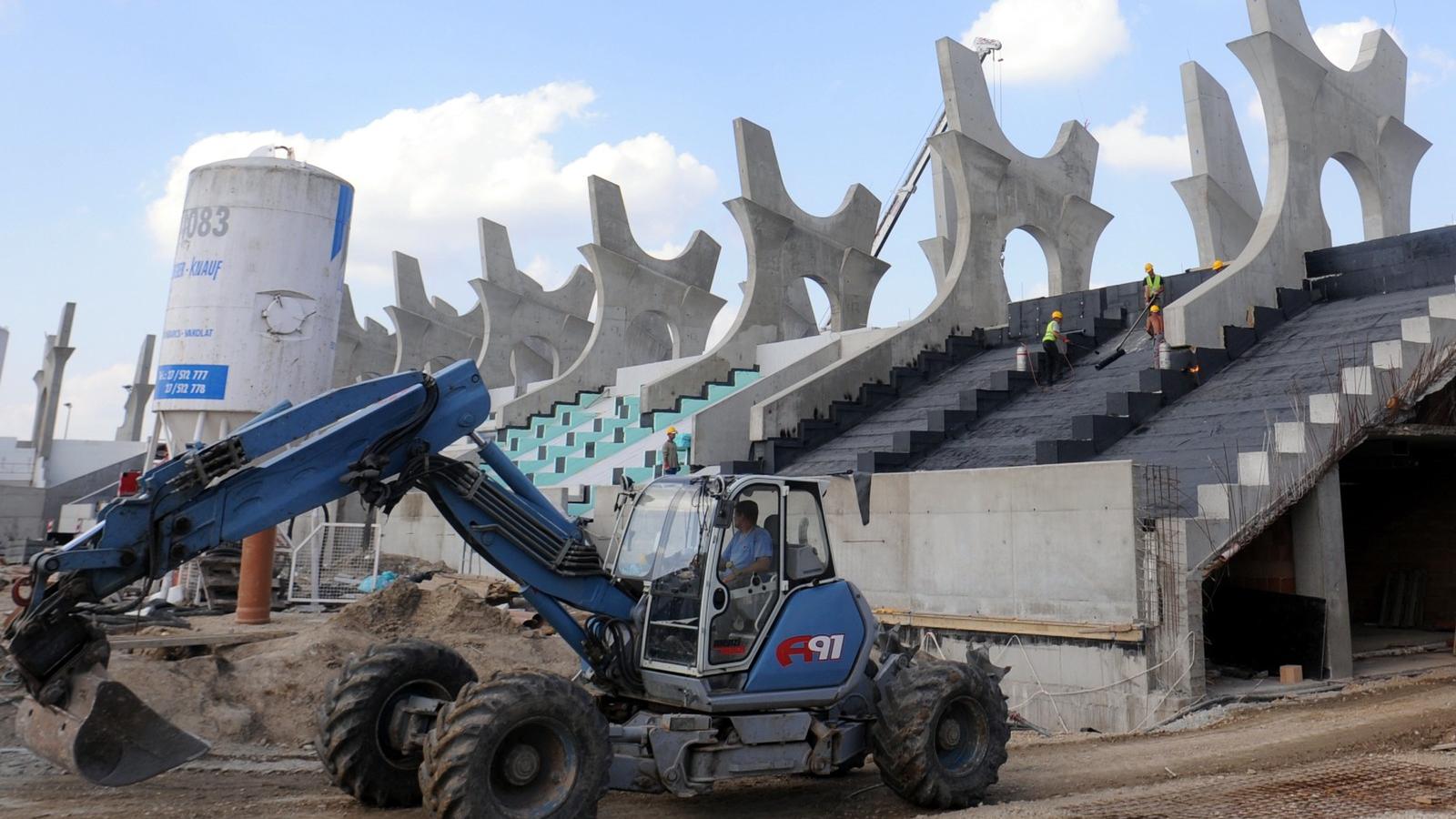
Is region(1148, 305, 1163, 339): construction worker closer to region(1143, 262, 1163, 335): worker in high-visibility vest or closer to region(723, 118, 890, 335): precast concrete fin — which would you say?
region(1143, 262, 1163, 335): worker in high-visibility vest

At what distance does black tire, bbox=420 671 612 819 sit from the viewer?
5.60 meters

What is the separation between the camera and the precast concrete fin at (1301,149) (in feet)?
60.6

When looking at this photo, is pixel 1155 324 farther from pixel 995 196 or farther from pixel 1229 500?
pixel 1229 500

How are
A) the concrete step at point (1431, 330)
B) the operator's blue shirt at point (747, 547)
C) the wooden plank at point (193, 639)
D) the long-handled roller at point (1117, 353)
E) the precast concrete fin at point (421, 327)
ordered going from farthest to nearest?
the precast concrete fin at point (421, 327) → the long-handled roller at point (1117, 353) → the concrete step at point (1431, 330) → the wooden plank at point (193, 639) → the operator's blue shirt at point (747, 547)

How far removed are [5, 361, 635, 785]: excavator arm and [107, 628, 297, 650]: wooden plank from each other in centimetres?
405

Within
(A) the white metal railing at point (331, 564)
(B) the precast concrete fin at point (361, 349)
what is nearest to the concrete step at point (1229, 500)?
(A) the white metal railing at point (331, 564)

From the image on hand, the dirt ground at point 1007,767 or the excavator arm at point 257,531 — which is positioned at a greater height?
the excavator arm at point 257,531

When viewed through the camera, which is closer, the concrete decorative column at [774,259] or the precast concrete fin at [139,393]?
the concrete decorative column at [774,259]

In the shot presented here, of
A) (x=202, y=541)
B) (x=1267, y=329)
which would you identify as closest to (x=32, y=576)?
(x=202, y=541)

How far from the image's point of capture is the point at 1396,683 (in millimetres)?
11703

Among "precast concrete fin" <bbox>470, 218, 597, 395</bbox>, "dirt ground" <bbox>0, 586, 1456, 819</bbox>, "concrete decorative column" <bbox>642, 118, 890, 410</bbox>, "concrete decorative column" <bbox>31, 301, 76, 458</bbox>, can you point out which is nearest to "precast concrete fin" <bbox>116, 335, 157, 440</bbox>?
"concrete decorative column" <bbox>31, 301, 76, 458</bbox>

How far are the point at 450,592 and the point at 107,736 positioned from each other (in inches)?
306

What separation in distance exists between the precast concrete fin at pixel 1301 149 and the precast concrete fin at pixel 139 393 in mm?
58596

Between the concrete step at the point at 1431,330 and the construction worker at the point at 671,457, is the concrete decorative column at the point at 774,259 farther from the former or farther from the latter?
the concrete step at the point at 1431,330
